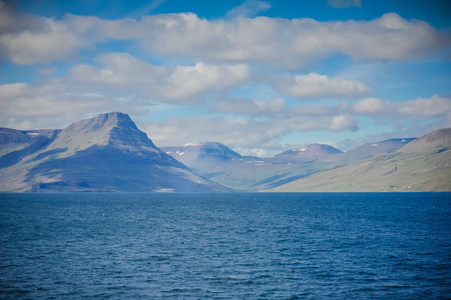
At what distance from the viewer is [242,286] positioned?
5316 centimetres

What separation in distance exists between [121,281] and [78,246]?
105ft

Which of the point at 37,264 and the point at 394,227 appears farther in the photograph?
the point at 394,227

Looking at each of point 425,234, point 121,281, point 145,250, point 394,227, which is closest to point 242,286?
point 121,281

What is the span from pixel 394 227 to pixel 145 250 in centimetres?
7918

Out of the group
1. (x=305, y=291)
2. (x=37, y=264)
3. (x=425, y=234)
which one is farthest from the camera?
(x=425, y=234)

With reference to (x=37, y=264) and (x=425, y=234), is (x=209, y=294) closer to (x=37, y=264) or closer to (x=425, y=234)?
(x=37, y=264)

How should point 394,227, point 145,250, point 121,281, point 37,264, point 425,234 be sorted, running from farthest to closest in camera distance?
point 394,227, point 425,234, point 145,250, point 37,264, point 121,281

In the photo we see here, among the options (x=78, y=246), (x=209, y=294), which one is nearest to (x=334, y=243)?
(x=209, y=294)

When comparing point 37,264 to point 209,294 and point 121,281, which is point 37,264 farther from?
point 209,294

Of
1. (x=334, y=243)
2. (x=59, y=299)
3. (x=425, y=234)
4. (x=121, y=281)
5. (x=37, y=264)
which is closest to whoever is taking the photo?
(x=59, y=299)

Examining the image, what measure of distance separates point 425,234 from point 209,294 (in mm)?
75069

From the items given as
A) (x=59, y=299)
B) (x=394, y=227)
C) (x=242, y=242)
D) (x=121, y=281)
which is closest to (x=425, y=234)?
(x=394, y=227)

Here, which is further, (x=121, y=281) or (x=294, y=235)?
(x=294, y=235)

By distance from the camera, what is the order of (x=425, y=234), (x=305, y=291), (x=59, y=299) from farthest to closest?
(x=425, y=234)
(x=305, y=291)
(x=59, y=299)
